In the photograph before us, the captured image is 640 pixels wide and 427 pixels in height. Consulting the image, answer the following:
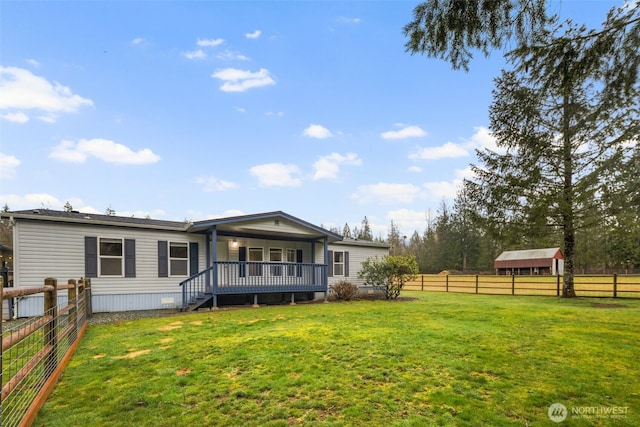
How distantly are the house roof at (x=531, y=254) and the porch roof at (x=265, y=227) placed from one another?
3187cm

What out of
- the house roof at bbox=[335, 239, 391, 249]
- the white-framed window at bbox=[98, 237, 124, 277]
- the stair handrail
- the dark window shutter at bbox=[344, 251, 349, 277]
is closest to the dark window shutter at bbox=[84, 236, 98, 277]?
the white-framed window at bbox=[98, 237, 124, 277]

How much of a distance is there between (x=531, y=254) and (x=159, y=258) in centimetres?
3981

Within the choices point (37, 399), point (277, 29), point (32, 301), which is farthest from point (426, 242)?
point (37, 399)

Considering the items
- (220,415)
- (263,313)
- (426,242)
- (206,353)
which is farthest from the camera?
(426,242)

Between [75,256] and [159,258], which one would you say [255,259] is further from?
[75,256]

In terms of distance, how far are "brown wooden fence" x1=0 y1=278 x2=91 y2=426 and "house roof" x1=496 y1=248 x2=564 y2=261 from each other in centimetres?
4182

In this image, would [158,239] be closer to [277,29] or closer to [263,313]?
[263,313]

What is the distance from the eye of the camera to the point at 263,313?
403 inches

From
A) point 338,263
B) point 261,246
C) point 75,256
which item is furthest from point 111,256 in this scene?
point 338,263

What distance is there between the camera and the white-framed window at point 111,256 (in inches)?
424

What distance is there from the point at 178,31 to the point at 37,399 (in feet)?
44.0

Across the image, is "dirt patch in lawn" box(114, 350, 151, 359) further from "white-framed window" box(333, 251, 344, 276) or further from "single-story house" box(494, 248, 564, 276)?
"single-story house" box(494, 248, 564, 276)

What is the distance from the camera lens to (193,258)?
12438mm

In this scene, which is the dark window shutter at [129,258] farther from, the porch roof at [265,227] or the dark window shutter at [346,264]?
the dark window shutter at [346,264]
